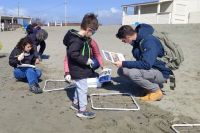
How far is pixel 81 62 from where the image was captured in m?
4.96

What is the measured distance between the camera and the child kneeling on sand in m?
4.90

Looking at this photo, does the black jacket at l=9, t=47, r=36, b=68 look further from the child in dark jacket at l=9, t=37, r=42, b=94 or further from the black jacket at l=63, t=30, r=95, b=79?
the black jacket at l=63, t=30, r=95, b=79

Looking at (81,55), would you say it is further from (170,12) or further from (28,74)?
(170,12)

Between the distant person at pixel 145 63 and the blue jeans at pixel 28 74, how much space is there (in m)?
1.73

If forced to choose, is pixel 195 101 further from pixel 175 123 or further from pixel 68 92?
pixel 68 92

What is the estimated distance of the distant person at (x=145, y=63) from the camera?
5.66m

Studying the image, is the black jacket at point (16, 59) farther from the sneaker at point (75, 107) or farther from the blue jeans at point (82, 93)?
the blue jeans at point (82, 93)

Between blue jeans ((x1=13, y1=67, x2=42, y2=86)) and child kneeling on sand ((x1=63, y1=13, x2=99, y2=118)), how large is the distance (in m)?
1.62

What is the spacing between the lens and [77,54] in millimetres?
4918

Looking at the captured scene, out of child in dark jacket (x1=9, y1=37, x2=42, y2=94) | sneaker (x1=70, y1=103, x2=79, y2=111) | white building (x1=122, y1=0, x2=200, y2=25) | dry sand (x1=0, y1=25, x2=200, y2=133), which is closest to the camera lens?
dry sand (x1=0, y1=25, x2=200, y2=133)

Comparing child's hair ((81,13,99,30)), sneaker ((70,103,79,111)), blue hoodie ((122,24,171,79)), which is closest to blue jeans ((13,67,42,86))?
sneaker ((70,103,79,111))

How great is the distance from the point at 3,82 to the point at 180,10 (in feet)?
113

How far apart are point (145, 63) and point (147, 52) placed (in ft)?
0.62

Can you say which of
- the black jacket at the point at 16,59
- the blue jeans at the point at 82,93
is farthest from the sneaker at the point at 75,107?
the black jacket at the point at 16,59
